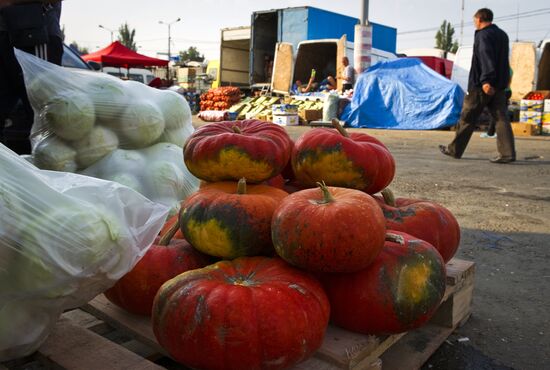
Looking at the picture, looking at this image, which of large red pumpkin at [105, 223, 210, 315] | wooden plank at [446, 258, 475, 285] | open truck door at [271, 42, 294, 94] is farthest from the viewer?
open truck door at [271, 42, 294, 94]

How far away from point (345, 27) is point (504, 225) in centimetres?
1799

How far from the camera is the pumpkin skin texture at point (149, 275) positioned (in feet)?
5.90

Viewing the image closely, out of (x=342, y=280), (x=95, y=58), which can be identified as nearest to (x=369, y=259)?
(x=342, y=280)

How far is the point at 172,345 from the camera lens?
1.48 meters

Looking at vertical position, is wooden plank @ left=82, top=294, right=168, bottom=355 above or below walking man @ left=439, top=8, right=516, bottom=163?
below

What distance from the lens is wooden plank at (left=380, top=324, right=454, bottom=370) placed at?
73.5 inches

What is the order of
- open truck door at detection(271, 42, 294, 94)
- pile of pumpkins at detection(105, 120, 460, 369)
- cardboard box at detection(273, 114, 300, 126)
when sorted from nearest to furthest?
pile of pumpkins at detection(105, 120, 460, 369) < cardboard box at detection(273, 114, 300, 126) < open truck door at detection(271, 42, 294, 94)

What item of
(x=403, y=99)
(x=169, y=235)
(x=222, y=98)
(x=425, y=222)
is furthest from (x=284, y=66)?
(x=169, y=235)

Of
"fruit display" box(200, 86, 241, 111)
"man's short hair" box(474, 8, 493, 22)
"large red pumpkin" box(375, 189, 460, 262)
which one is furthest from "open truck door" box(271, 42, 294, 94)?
"large red pumpkin" box(375, 189, 460, 262)

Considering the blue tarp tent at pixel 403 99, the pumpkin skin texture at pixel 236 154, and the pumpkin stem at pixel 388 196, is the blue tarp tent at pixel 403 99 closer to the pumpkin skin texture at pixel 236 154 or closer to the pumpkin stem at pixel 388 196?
the pumpkin stem at pixel 388 196

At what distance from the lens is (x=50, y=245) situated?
4.33 ft

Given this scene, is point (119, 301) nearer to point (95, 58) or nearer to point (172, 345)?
point (172, 345)

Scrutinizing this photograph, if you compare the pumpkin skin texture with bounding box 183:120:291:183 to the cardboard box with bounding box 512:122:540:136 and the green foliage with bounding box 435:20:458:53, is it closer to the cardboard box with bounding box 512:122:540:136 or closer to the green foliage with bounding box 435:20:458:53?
the cardboard box with bounding box 512:122:540:136

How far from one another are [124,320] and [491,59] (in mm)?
6517
